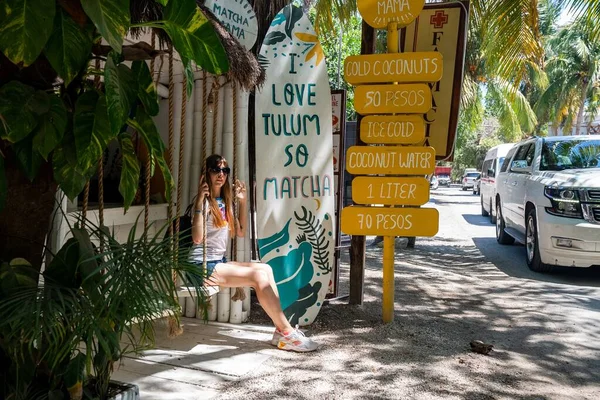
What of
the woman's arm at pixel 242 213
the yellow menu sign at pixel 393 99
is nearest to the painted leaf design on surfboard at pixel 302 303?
the woman's arm at pixel 242 213

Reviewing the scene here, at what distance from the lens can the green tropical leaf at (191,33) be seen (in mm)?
2561

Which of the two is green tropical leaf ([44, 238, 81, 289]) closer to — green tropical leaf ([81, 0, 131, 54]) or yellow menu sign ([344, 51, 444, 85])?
green tropical leaf ([81, 0, 131, 54])

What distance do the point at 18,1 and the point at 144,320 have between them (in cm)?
132

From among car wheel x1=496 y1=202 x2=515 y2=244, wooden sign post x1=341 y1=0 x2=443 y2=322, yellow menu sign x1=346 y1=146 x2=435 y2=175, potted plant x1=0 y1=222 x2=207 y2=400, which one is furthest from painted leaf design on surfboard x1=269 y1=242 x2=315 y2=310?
car wheel x1=496 y1=202 x2=515 y2=244

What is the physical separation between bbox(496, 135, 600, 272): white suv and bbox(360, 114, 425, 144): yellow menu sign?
3641 millimetres

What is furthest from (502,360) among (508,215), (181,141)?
(508,215)

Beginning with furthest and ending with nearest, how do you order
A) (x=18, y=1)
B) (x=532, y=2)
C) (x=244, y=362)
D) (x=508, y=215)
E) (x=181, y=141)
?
(x=508, y=215) < (x=532, y=2) < (x=181, y=141) < (x=244, y=362) < (x=18, y=1)

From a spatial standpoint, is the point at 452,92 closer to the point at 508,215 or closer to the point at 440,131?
the point at 440,131

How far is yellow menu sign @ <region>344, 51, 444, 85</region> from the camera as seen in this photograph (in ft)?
17.3

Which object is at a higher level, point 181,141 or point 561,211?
point 181,141

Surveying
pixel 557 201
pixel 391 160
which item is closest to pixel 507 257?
pixel 557 201

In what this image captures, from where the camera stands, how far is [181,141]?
5.06 meters

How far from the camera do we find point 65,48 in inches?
89.9

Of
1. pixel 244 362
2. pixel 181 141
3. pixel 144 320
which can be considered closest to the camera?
pixel 144 320
